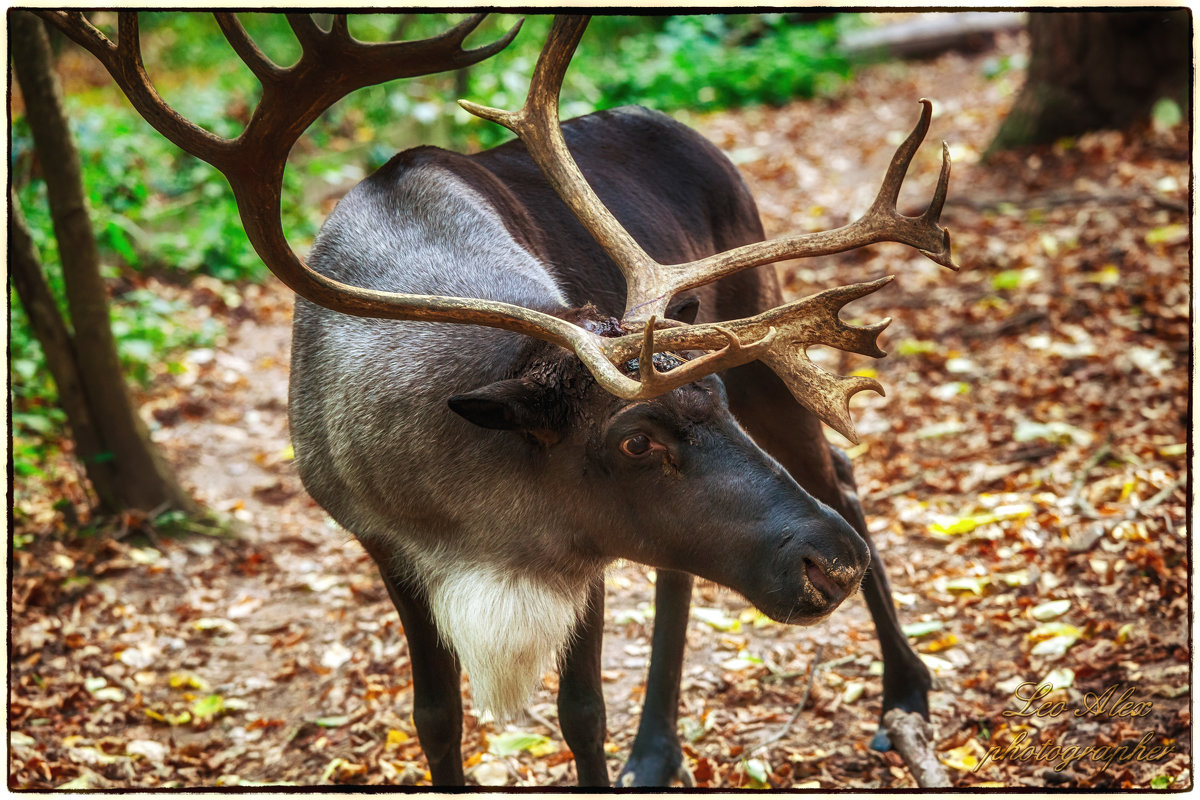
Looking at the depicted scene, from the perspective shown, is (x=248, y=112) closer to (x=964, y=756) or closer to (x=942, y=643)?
(x=942, y=643)

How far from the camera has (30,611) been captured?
4.84m

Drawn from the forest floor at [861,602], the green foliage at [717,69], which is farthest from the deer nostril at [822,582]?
the green foliage at [717,69]

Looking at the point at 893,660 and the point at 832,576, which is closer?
the point at 832,576

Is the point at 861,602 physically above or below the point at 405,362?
below

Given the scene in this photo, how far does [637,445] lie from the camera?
2.90 metres

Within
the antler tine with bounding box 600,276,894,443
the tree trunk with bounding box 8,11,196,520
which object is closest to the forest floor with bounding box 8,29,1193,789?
the tree trunk with bounding box 8,11,196,520

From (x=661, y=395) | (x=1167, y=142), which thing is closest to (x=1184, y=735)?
(x=661, y=395)

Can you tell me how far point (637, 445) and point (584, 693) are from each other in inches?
38.7

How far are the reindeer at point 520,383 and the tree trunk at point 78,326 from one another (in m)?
2.43

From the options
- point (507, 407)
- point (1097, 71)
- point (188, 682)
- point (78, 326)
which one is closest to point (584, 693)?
point (507, 407)

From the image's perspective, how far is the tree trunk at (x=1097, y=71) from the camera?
8469 millimetres

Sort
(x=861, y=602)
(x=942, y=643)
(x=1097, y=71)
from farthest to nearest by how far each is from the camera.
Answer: (x=1097, y=71), (x=861, y=602), (x=942, y=643)

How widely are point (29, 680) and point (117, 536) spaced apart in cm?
107

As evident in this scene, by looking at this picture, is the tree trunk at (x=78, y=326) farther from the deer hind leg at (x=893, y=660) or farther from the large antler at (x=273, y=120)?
the deer hind leg at (x=893, y=660)
